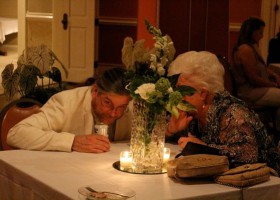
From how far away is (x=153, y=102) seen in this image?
7.16 feet

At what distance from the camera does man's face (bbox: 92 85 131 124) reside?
8.61ft

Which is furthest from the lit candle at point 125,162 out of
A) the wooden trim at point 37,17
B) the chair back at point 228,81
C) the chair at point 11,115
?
the wooden trim at point 37,17

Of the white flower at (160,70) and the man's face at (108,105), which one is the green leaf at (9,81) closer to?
the man's face at (108,105)

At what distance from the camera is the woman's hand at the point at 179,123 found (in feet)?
8.84

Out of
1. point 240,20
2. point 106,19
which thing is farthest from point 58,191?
point 106,19

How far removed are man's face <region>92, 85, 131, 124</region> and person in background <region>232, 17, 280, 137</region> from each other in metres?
2.88

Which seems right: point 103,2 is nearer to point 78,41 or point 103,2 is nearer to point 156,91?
point 78,41

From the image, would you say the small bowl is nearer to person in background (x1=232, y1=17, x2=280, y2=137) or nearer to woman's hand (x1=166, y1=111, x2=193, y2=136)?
woman's hand (x1=166, y1=111, x2=193, y2=136)

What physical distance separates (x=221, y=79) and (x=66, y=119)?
76 centimetres

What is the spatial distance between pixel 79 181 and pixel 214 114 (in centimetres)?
74

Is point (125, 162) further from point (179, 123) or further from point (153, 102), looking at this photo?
point (179, 123)

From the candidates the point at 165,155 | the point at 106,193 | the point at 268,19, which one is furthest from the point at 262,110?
the point at 268,19

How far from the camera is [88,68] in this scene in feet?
26.7

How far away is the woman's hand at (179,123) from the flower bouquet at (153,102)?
0.40 meters
